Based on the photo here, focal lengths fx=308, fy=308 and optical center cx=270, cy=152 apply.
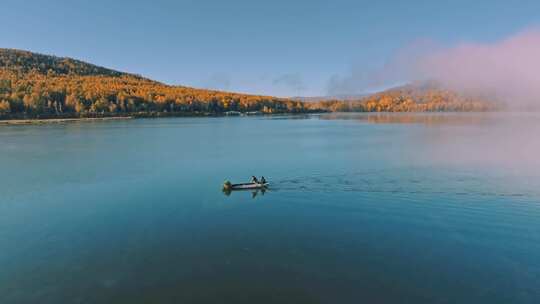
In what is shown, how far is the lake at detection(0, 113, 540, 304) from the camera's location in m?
11.4

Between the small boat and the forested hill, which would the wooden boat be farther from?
the forested hill

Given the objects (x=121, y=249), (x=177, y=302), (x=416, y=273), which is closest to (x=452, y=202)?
(x=416, y=273)

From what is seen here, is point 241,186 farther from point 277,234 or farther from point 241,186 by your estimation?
point 277,234

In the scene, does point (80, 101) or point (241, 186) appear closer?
point (241, 186)

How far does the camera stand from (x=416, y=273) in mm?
12469

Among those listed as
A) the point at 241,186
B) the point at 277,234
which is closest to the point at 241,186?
the point at 241,186

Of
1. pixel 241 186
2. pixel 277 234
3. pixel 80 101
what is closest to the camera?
pixel 277 234

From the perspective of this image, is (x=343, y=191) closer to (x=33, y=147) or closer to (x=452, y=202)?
(x=452, y=202)

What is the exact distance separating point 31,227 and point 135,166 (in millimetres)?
17815

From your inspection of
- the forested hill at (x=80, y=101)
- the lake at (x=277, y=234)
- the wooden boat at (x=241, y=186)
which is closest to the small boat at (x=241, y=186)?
the wooden boat at (x=241, y=186)

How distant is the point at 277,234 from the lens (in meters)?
16.4

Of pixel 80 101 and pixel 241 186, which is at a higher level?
pixel 80 101

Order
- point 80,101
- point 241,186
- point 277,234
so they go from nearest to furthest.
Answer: point 277,234 → point 241,186 → point 80,101

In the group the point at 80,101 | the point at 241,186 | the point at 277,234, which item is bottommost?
the point at 277,234
